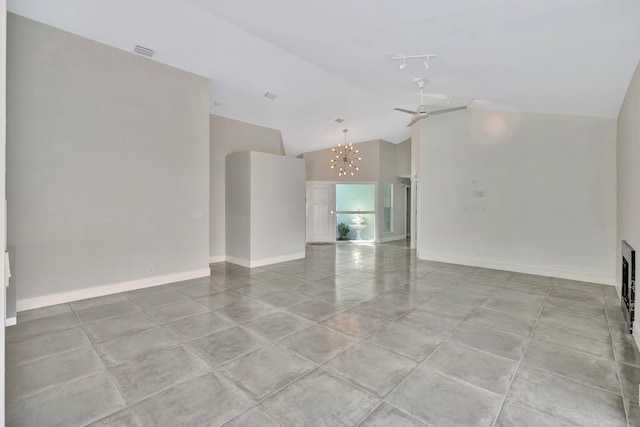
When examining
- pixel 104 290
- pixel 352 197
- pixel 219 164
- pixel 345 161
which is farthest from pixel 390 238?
pixel 104 290

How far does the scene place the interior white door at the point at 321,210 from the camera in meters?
10.6

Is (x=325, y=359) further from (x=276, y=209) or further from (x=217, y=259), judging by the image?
(x=217, y=259)

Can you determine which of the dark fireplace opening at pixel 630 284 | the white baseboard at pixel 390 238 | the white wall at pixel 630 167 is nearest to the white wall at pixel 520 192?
the white wall at pixel 630 167

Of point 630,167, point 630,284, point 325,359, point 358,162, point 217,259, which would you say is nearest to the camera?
point 325,359

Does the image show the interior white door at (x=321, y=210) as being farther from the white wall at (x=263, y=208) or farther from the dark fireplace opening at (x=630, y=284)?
the dark fireplace opening at (x=630, y=284)

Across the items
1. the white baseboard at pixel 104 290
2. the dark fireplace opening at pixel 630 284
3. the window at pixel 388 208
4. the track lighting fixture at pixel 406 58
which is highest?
the track lighting fixture at pixel 406 58

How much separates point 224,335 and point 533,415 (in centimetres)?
262

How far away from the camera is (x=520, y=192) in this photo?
5.98m

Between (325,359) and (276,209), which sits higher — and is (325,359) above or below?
below

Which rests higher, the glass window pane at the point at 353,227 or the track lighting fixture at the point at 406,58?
the track lighting fixture at the point at 406,58

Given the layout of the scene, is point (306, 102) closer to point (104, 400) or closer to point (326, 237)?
point (326, 237)

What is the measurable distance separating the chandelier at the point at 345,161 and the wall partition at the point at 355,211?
52cm

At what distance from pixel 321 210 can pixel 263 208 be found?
413cm

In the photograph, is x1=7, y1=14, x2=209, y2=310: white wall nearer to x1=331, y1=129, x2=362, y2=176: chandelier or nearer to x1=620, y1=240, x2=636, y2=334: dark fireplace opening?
x1=331, y1=129, x2=362, y2=176: chandelier
